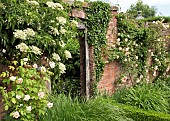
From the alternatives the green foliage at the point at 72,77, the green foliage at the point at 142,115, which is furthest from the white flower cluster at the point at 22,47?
the green foliage at the point at 72,77

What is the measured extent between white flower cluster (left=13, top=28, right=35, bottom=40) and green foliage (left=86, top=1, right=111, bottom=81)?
2.35 meters

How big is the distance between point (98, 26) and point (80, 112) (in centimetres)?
252

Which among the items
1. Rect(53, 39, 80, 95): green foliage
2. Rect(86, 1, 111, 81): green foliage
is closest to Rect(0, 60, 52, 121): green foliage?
Rect(86, 1, 111, 81): green foliage

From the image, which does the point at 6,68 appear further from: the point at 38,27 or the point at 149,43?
the point at 149,43

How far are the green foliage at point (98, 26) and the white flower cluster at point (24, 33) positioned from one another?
235cm

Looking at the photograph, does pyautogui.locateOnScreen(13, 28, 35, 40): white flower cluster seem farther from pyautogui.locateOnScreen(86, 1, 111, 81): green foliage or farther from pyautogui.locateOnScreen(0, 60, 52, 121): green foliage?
pyautogui.locateOnScreen(86, 1, 111, 81): green foliage

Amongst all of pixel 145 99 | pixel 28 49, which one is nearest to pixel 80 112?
pixel 28 49

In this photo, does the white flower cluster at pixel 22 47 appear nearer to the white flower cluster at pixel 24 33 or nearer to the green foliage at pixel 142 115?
the white flower cluster at pixel 24 33

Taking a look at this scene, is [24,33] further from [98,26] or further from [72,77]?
→ [72,77]

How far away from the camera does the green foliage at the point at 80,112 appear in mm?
4145

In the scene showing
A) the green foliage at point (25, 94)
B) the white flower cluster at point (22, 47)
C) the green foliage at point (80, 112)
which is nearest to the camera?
the green foliage at point (25, 94)

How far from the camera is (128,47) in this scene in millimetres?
7207

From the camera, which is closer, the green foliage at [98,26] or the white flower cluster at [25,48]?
the white flower cluster at [25,48]

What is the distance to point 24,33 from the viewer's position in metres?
3.80
